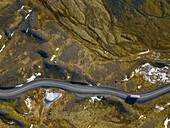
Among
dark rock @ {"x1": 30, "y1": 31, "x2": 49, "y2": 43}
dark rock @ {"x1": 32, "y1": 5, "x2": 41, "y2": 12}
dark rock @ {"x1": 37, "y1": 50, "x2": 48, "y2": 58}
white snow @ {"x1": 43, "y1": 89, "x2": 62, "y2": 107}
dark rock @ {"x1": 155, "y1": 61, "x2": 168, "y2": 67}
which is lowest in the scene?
dark rock @ {"x1": 155, "y1": 61, "x2": 168, "y2": 67}

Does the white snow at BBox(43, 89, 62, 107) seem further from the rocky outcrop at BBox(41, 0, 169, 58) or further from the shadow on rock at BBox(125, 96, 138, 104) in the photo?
the shadow on rock at BBox(125, 96, 138, 104)

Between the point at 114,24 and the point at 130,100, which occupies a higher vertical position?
the point at 114,24

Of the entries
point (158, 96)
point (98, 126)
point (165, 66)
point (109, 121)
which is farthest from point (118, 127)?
point (165, 66)

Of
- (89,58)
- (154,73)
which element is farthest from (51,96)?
(154,73)

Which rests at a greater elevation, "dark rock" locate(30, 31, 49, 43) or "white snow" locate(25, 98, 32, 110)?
"dark rock" locate(30, 31, 49, 43)

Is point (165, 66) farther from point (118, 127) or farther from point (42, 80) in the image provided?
point (42, 80)

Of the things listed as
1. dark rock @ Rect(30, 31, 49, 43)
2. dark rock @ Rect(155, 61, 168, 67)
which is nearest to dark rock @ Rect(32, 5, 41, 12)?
dark rock @ Rect(30, 31, 49, 43)

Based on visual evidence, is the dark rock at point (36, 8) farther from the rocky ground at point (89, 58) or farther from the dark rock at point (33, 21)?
the dark rock at point (33, 21)

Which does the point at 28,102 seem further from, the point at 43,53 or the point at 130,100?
the point at 130,100
